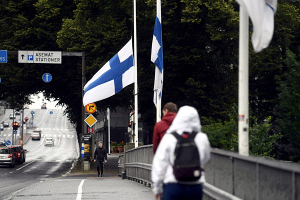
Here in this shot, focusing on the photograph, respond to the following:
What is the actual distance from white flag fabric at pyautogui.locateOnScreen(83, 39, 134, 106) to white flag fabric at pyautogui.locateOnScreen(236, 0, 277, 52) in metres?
10.9

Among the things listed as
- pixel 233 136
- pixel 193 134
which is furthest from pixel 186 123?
pixel 233 136

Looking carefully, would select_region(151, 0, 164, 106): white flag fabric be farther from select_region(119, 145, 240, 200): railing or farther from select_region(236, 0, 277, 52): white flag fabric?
select_region(236, 0, 277, 52): white flag fabric

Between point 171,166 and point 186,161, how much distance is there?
195mm

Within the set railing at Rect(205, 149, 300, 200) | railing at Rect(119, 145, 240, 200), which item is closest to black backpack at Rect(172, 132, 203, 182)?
railing at Rect(205, 149, 300, 200)

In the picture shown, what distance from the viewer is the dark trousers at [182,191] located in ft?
15.3

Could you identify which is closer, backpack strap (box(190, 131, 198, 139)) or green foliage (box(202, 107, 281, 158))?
backpack strap (box(190, 131, 198, 139))

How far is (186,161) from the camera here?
4.59 metres

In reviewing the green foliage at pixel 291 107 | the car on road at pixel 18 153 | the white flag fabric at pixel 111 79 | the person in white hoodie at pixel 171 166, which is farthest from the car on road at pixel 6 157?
the person in white hoodie at pixel 171 166

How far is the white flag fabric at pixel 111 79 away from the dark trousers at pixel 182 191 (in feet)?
40.2

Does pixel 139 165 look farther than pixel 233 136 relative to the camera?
No

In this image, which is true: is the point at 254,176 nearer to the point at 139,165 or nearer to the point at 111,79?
the point at 139,165

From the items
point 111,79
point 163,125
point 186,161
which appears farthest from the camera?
point 111,79

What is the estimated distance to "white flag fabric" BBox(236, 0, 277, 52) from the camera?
6.32 metres

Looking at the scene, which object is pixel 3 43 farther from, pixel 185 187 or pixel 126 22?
pixel 185 187
